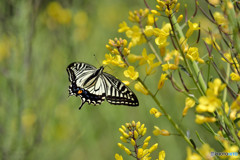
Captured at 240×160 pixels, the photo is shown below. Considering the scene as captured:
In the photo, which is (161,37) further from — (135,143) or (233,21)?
(135,143)

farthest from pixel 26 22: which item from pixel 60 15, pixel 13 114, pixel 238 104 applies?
pixel 238 104

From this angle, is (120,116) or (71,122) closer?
(120,116)

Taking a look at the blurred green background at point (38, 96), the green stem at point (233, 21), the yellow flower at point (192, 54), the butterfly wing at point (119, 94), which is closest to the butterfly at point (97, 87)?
the butterfly wing at point (119, 94)

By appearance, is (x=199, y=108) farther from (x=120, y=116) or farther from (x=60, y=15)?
(x=60, y=15)

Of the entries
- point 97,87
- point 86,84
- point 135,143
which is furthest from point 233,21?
point 86,84

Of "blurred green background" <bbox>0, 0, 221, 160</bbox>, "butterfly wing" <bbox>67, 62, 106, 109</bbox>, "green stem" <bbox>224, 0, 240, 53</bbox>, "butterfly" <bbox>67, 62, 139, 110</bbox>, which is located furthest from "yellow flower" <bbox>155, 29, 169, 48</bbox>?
"blurred green background" <bbox>0, 0, 221, 160</bbox>

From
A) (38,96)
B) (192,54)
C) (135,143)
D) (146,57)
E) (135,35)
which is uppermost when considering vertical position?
(38,96)

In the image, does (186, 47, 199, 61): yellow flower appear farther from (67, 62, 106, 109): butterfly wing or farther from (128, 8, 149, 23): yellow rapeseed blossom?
(67, 62, 106, 109): butterfly wing
